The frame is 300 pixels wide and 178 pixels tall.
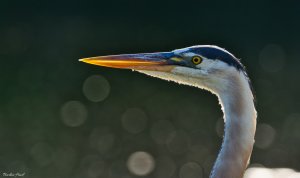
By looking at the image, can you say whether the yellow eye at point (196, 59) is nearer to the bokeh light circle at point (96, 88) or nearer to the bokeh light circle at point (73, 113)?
the bokeh light circle at point (73, 113)

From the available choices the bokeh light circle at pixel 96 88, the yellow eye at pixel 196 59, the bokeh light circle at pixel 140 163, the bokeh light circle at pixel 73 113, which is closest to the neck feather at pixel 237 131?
the yellow eye at pixel 196 59

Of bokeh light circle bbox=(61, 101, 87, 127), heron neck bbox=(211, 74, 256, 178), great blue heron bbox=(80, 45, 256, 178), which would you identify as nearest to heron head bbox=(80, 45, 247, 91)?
great blue heron bbox=(80, 45, 256, 178)

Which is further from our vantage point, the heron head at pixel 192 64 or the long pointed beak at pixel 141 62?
the long pointed beak at pixel 141 62

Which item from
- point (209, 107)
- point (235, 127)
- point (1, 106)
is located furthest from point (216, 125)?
point (235, 127)

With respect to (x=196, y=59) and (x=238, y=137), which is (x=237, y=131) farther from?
(x=196, y=59)

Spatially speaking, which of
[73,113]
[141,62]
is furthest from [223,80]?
[73,113]
